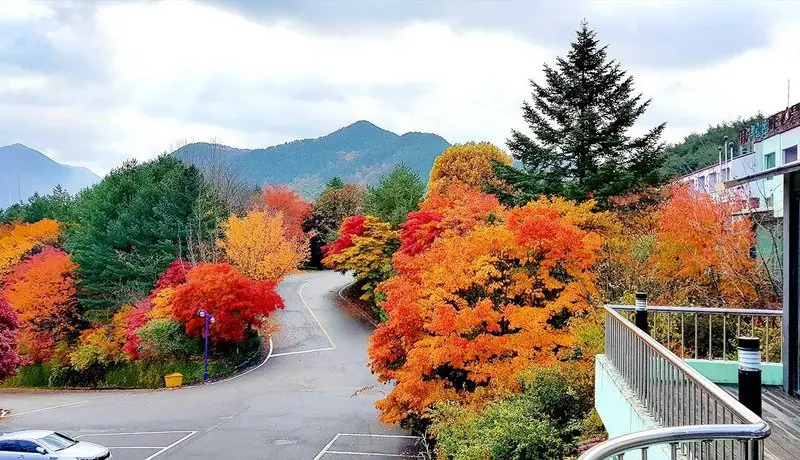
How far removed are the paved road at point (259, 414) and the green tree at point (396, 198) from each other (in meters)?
7.97

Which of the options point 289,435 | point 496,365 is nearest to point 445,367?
point 496,365

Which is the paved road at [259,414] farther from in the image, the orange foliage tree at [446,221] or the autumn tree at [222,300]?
the orange foliage tree at [446,221]

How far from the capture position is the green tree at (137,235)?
37.1m

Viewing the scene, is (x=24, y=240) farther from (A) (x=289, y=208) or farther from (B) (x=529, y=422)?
(B) (x=529, y=422)

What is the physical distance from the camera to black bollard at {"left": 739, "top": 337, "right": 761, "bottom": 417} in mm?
3713

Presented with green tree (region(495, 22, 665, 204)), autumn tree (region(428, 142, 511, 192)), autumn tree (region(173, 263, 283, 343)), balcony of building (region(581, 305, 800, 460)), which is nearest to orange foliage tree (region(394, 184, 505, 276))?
green tree (region(495, 22, 665, 204))

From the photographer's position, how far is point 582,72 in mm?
27891

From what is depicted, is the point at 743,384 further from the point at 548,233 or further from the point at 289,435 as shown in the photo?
the point at 289,435

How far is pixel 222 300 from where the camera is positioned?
29.6 metres

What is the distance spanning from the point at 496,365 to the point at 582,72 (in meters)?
18.2

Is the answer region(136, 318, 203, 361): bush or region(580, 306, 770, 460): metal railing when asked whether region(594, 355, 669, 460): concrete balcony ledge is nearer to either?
region(580, 306, 770, 460): metal railing

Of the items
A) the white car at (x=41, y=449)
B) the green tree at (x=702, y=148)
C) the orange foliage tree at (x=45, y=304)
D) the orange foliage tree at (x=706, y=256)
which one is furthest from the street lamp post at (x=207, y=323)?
the green tree at (x=702, y=148)

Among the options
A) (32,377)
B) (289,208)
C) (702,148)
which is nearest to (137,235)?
(32,377)

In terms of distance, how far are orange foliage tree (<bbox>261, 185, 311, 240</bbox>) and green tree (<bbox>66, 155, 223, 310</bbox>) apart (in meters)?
15.9
